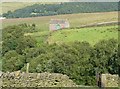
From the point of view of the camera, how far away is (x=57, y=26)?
7356 cm

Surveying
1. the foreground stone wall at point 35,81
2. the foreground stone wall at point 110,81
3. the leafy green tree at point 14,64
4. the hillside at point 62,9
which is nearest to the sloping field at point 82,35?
the leafy green tree at point 14,64

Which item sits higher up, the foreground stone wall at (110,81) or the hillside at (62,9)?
the foreground stone wall at (110,81)

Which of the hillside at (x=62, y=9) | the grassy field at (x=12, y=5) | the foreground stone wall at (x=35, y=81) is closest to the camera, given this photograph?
the foreground stone wall at (x=35, y=81)

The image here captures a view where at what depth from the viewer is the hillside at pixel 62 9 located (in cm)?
11194

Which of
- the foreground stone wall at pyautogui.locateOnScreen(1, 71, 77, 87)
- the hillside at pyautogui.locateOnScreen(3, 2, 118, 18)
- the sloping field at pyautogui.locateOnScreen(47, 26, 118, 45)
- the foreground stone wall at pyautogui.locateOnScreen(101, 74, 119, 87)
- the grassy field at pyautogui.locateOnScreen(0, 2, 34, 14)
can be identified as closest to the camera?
the foreground stone wall at pyautogui.locateOnScreen(1, 71, 77, 87)

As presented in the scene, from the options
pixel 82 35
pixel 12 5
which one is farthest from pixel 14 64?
pixel 12 5

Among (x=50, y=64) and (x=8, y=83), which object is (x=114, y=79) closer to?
(x=8, y=83)

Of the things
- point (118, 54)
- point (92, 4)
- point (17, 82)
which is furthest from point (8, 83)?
point (92, 4)

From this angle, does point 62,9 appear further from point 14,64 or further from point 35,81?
point 35,81

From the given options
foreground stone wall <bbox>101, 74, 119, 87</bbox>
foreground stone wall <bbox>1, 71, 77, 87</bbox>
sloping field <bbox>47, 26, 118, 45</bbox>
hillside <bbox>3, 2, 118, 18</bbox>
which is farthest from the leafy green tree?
hillside <bbox>3, 2, 118, 18</bbox>

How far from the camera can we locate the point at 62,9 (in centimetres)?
11794

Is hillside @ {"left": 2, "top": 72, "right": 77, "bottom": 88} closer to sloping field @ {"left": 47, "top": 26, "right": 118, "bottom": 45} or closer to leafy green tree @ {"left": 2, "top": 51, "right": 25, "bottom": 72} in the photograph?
leafy green tree @ {"left": 2, "top": 51, "right": 25, "bottom": 72}

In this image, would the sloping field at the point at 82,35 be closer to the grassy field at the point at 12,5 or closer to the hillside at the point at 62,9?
the hillside at the point at 62,9

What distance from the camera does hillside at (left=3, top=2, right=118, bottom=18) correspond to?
112 metres
